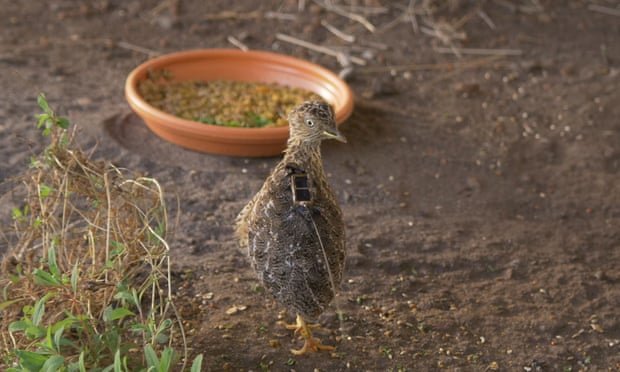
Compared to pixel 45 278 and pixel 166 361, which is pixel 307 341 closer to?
pixel 166 361

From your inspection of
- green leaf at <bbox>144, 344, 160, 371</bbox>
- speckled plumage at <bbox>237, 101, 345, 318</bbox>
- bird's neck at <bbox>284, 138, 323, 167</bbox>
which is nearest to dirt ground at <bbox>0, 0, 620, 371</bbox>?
speckled plumage at <bbox>237, 101, 345, 318</bbox>

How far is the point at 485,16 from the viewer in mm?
7047

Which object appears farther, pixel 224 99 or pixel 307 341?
pixel 224 99

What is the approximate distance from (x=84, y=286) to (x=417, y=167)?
250 centimetres

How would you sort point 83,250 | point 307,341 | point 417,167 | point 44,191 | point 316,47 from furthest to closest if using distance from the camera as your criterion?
point 316,47 → point 417,167 → point 83,250 → point 307,341 → point 44,191

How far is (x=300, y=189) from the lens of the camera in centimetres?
308

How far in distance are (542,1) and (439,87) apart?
1888 millimetres

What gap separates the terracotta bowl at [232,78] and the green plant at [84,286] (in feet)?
3.78

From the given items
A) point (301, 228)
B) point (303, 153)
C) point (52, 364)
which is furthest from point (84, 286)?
point (303, 153)

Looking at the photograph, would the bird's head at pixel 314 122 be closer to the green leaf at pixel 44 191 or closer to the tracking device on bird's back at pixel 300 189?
the tracking device on bird's back at pixel 300 189

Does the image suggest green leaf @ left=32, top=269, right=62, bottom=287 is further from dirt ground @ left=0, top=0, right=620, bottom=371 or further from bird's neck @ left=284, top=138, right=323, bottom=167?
bird's neck @ left=284, top=138, right=323, bottom=167

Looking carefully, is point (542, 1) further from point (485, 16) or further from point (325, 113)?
point (325, 113)

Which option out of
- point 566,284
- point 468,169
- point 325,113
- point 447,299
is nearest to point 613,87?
point 468,169

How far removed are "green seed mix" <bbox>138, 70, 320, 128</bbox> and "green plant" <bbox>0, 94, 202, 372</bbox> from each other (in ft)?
4.90
